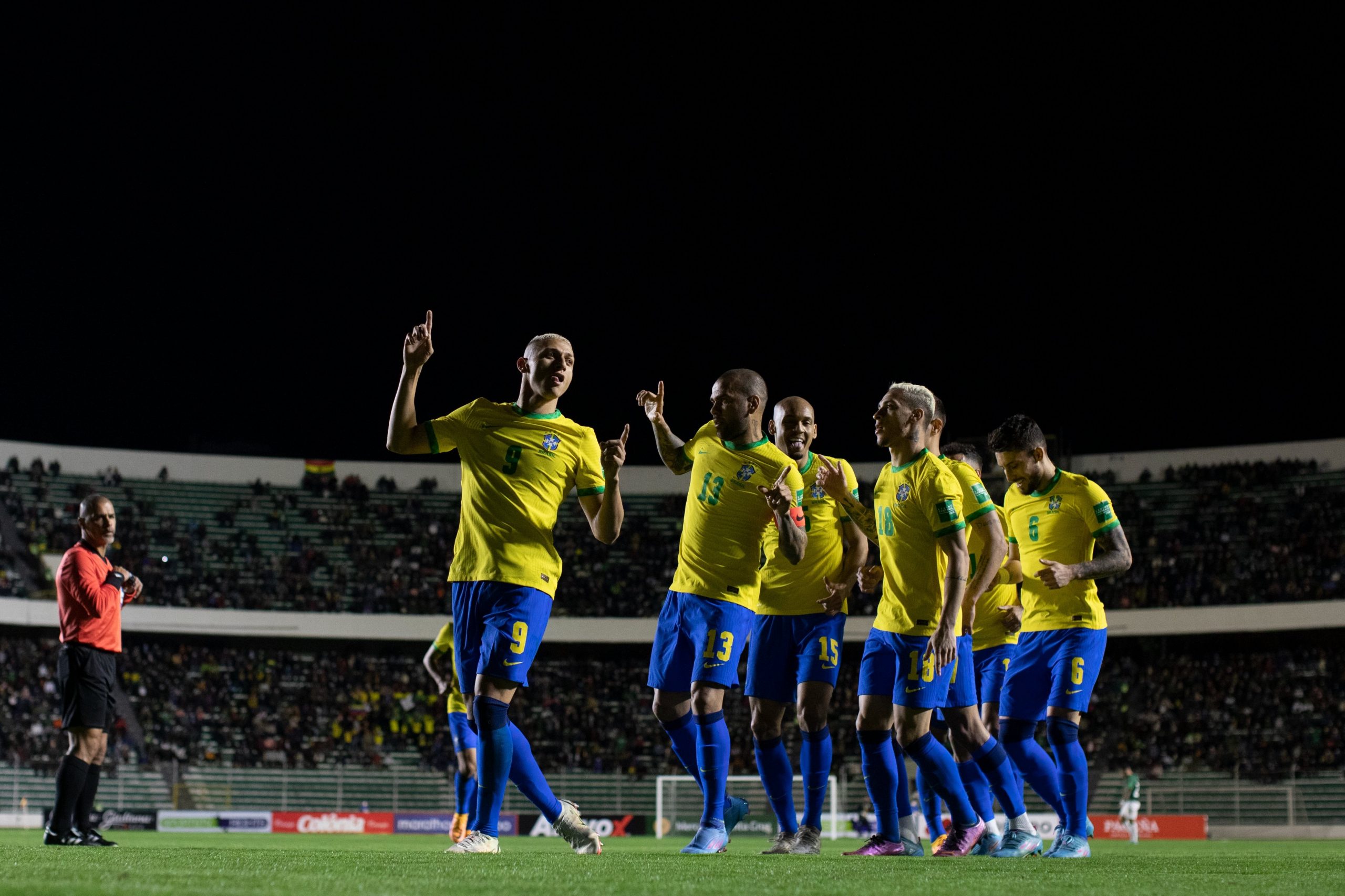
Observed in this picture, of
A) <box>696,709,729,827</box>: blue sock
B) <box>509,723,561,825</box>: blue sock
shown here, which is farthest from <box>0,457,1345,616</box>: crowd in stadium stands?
<box>509,723,561,825</box>: blue sock

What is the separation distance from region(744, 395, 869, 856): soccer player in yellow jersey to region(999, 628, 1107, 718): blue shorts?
4.29 ft

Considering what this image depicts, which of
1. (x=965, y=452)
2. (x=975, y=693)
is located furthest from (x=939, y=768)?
(x=965, y=452)

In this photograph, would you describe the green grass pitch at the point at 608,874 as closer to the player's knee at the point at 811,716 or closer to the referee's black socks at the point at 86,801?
the referee's black socks at the point at 86,801

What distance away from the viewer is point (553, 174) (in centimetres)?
3728

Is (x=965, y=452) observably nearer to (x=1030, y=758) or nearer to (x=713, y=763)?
(x=1030, y=758)

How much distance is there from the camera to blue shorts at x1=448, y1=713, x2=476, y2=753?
1200 cm

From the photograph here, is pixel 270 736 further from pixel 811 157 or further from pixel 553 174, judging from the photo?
pixel 811 157

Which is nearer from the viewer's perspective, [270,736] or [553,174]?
[270,736]

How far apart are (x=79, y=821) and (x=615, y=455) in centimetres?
448

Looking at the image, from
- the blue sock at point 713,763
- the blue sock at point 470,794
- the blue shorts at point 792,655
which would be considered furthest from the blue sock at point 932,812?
the blue sock at point 470,794

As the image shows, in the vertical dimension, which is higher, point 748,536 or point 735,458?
point 735,458

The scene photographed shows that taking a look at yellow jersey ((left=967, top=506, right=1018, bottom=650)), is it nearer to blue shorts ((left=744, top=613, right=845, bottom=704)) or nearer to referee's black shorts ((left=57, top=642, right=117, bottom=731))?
blue shorts ((left=744, top=613, right=845, bottom=704))

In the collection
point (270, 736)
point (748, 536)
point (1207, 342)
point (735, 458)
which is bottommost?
point (270, 736)

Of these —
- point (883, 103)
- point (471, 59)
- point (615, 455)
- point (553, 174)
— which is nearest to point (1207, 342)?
point (883, 103)
